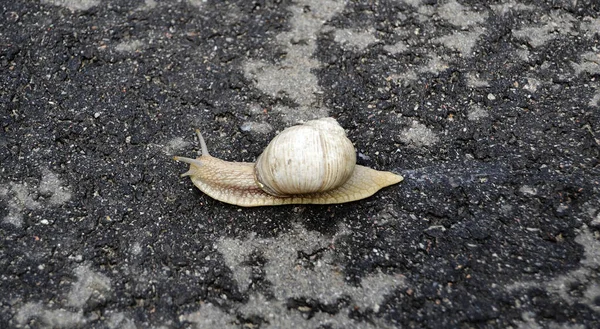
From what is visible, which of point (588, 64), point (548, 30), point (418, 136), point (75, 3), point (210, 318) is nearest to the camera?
point (210, 318)

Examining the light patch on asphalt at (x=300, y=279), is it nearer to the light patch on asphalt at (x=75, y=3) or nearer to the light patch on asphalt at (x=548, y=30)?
Result: the light patch on asphalt at (x=548, y=30)

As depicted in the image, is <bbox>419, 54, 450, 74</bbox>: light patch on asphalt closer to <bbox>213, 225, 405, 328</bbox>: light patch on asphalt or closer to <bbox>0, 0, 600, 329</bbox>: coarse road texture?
<bbox>0, 0, 600, 329</bbox>: coarse road texture

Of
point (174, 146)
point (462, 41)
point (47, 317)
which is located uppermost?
point (462, 41)

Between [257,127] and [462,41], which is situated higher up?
[462,41]

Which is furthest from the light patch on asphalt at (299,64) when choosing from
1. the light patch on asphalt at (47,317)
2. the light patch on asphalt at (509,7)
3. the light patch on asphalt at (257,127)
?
the light patch on asphalt at (47,317)

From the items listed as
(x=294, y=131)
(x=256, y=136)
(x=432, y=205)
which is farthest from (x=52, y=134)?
(x=432, y=205)

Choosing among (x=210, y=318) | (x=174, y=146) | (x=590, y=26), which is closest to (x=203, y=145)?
(x=174, y=146)

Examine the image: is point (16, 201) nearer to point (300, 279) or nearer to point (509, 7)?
point (300, 279)

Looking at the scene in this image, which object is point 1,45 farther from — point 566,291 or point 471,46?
point 566,291
